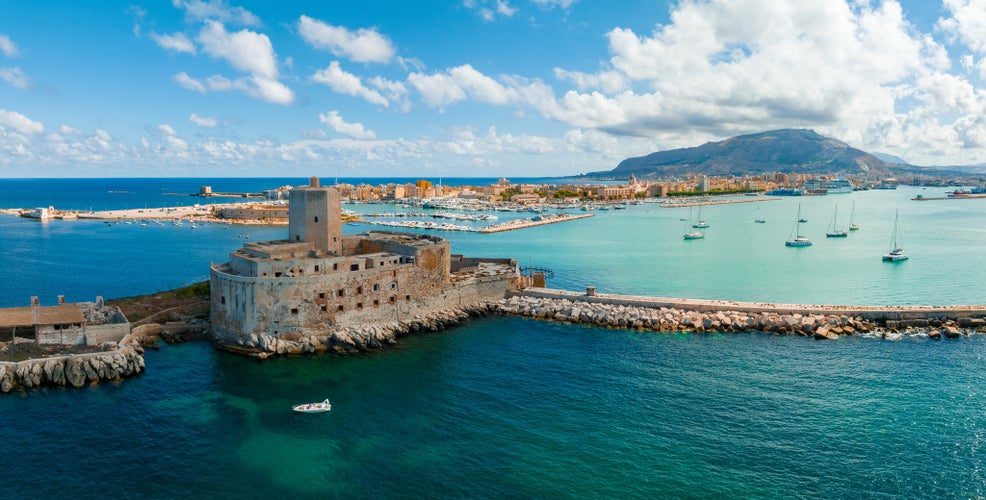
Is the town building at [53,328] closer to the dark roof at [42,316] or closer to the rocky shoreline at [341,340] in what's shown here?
the dark roof at [42,316]

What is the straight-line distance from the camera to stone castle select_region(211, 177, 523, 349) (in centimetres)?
3009

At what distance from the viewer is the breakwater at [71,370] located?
24719 mm

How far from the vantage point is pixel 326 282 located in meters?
31.1

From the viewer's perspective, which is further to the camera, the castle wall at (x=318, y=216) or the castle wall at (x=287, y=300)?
the castle wall at (x=318, y=216)

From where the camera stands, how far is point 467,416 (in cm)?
2341

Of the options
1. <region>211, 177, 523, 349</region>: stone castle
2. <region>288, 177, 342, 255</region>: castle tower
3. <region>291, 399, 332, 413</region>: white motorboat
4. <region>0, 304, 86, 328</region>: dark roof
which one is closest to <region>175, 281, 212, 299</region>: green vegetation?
<region>211, 177, 523, 349</region>: stone castle

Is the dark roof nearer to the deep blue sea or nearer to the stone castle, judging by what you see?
the deep blue sea

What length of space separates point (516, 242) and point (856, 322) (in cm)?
4997

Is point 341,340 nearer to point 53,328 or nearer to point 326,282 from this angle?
point 326,282

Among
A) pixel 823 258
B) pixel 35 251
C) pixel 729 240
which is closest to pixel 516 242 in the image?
pixel 729 240

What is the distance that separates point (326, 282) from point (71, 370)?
441 inches

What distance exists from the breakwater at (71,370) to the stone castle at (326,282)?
490 cm

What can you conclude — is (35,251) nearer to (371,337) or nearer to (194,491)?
(371,337)

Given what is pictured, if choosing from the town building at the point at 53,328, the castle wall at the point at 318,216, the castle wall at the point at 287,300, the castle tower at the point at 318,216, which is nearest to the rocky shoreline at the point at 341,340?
the castle wall at the point at 287,300
